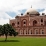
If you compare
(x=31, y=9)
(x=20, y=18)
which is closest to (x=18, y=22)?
(x=20, y=18)

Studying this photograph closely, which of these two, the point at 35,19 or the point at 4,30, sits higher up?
the point at 35,19

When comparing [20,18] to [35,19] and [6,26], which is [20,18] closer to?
[35,19]

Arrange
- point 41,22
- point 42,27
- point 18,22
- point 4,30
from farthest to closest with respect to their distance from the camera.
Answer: point 18,22 < point 41,22 < point 42,27 < point 4,30

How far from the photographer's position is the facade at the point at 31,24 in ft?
233

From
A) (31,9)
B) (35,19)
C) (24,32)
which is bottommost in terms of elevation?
(24,32)

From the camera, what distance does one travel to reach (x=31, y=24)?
8062 cm

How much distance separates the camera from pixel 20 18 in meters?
83.1

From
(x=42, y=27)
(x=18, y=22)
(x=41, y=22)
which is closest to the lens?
(x=42, y=27)

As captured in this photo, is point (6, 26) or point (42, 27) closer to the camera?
point (6, 26)

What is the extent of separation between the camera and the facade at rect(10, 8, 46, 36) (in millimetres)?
71062

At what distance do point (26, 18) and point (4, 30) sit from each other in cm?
3622

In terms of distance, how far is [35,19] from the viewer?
8006 cm

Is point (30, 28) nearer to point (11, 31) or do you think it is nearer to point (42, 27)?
point (42, 27)

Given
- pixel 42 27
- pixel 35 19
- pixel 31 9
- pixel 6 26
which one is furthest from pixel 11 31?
pixel 31 9
